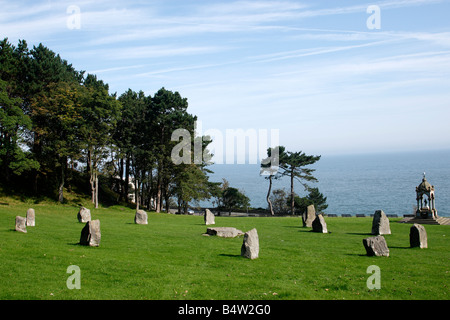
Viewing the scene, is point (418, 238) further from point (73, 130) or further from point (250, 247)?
point (73, 130)

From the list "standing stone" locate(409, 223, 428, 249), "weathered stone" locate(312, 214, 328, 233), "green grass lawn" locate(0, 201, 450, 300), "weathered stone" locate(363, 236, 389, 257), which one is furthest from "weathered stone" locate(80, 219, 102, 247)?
"standing stone" locate(409, 223, 428, 249)

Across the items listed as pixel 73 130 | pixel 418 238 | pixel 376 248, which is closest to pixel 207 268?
pixel 376 248

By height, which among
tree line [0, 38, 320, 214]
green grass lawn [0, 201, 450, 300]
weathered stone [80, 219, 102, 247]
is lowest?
green grass lawn [0, 201, 450, 300]

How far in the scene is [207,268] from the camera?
1552cm

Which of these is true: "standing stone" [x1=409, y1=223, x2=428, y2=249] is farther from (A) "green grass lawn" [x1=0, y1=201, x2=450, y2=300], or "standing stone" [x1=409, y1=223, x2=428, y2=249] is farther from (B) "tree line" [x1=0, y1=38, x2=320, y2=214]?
(B) "tree line" [x1=0, y1=38, x2=320, y2=214]

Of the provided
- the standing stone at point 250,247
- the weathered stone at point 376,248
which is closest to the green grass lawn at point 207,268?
the standing stone at point 250,247

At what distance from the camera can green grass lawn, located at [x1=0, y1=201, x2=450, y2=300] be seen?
40.4 feet

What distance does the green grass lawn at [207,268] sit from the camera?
1231 centimetres
